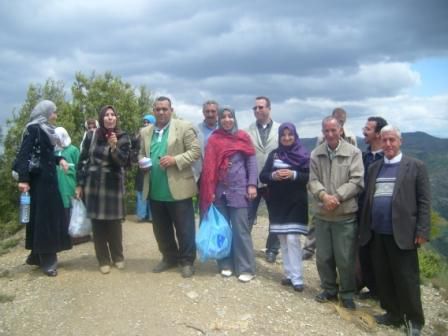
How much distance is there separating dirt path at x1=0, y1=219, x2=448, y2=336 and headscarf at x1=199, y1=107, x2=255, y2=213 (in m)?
1.08

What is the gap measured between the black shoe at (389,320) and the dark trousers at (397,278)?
1.7 inches

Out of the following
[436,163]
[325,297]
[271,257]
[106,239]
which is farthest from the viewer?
[436,163]

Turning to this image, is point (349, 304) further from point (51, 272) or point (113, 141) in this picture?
point (51, 272)

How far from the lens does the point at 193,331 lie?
163 inches

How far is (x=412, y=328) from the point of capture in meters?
4.48

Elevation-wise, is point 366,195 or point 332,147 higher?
point 332,147

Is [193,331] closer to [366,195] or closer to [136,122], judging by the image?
[366,195]

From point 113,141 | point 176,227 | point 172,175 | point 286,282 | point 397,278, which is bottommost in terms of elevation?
point 286,282

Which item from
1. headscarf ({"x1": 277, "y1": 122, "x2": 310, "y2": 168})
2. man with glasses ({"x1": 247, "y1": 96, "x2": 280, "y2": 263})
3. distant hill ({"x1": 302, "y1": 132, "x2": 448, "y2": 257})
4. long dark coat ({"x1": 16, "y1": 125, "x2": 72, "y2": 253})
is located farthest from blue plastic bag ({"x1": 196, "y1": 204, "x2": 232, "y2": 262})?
distant hill ({"x1": 302, "y1": 132, "x2": 448, "y2": 257})

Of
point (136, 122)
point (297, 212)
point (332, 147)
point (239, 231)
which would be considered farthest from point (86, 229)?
point (136, 122)

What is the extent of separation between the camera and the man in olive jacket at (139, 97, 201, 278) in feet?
17.1

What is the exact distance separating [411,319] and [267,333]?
1580 millimetres

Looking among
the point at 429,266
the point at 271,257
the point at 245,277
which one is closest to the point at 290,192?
the point at 245,277

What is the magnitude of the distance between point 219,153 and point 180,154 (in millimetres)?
477
